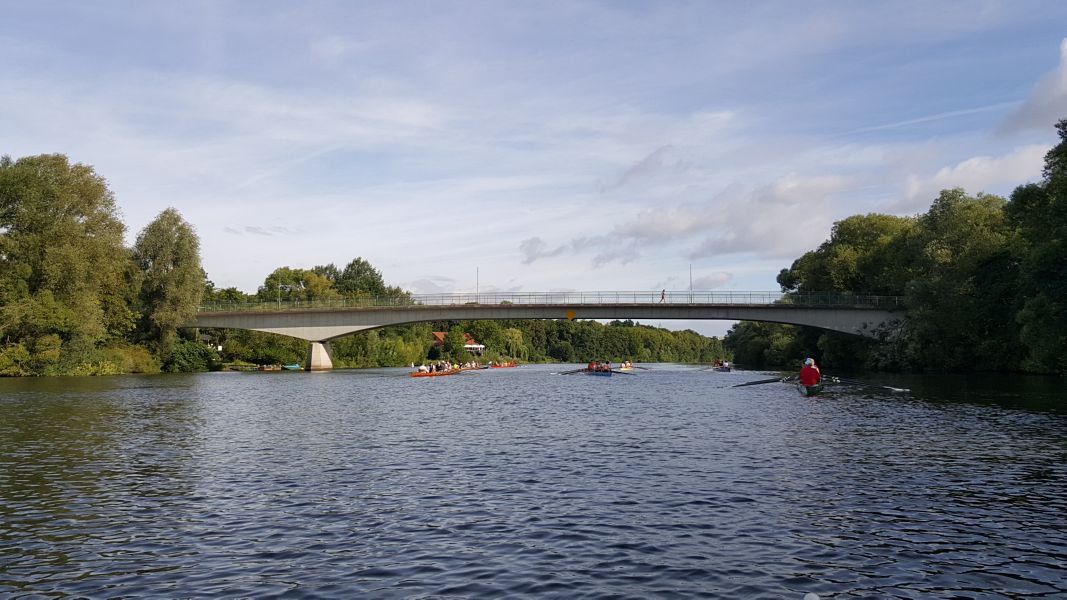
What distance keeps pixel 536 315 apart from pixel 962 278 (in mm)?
43942

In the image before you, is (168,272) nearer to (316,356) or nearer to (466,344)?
(316,356)

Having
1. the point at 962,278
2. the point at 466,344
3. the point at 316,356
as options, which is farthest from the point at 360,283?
the point at 962,278

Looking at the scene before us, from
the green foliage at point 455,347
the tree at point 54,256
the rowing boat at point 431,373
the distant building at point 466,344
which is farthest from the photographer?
the distant building at point 466,344

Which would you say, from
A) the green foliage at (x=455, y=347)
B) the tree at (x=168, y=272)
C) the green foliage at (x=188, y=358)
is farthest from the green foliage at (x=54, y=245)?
the green foliage at (x=455, y=347)

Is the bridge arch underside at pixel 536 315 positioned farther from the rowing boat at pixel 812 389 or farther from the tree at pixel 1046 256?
the rowing boat at pixel 812 389

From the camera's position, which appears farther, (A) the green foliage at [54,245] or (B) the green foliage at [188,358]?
(B) the green foliage at [188,358]

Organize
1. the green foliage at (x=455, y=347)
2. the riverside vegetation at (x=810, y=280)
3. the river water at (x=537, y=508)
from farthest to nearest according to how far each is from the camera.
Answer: the green foliage at (x=455, y=347) → the riverside vegetation at (x=810, y=280) → the river water at (x=537, y=508)

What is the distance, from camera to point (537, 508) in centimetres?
1691

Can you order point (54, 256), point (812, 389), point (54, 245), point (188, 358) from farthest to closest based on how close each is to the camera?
point (188, 358)
point (54, 245)
point (54, 256)
point (812, 389)

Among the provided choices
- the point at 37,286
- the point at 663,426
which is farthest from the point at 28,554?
the point at 37,286

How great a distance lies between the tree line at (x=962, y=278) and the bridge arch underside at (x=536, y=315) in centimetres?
526

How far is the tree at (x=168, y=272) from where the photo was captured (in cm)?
9250

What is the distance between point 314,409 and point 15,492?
933 inches

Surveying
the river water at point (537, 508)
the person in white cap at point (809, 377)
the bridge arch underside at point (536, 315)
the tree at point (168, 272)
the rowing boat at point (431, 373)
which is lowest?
the rowing boat at point (431, 373)
